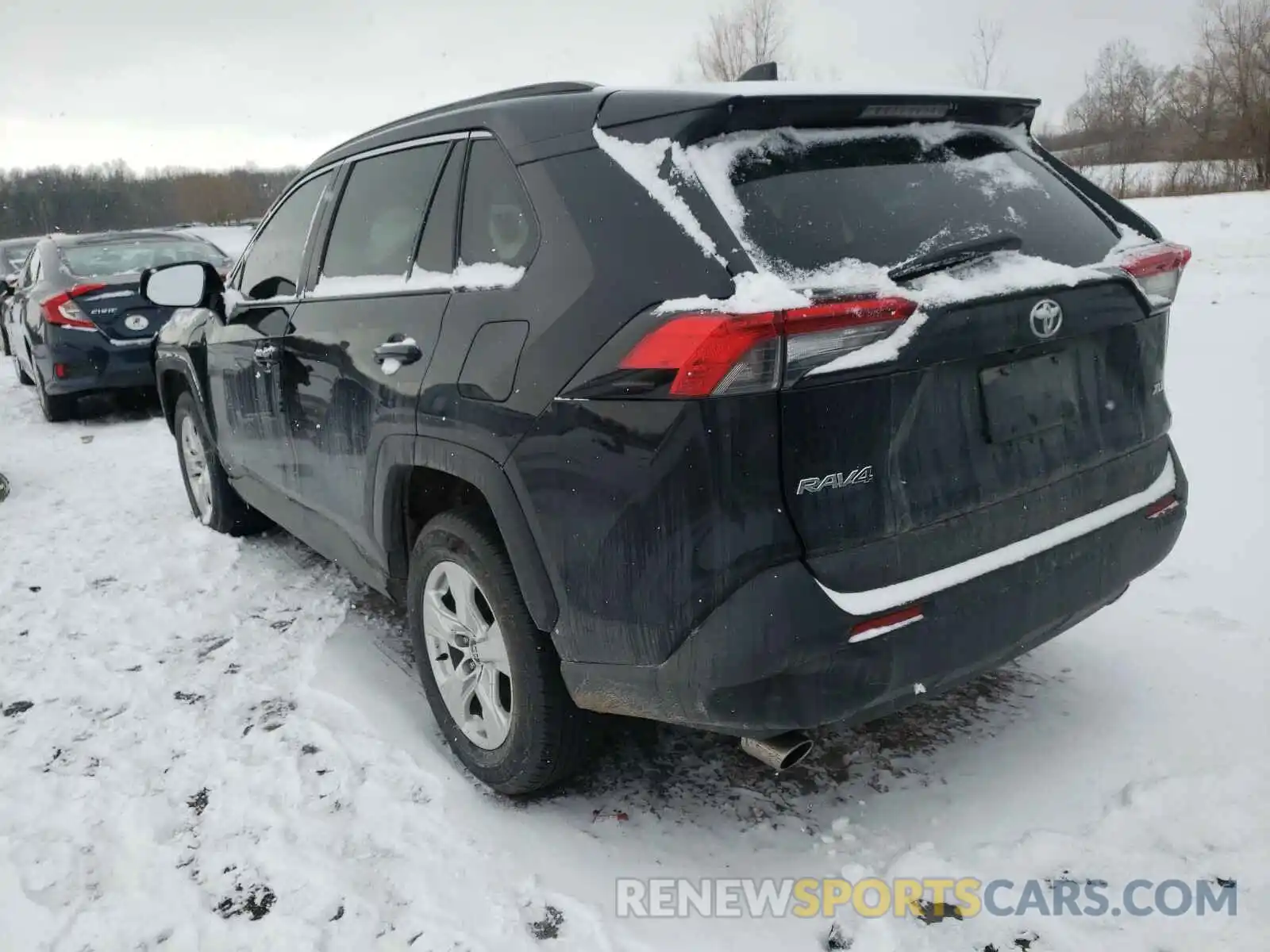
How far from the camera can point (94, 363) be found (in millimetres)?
7875

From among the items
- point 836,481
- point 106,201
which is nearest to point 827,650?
point 836,481

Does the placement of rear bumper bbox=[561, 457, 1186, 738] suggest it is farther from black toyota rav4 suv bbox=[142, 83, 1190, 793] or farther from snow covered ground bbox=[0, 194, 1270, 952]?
snow covered ground bbox=[0, 194, 1270, 952]

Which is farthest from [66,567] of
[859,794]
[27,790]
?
[859,794]

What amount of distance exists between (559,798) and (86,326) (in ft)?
23.7

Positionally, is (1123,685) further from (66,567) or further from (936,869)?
(66,567)

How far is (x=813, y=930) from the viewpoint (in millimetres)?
2088

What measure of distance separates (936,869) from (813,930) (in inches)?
13.8

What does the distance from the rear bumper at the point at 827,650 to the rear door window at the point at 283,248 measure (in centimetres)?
231

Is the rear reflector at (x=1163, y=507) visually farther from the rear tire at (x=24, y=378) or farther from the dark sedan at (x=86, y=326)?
the rear tire at (x=24, y=378)

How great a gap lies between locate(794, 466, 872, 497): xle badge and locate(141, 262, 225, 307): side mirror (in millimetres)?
3396

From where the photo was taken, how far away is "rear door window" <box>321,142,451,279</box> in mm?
2855

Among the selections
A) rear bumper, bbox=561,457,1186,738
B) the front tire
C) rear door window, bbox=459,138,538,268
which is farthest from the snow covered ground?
rear door window, bbox=459,138,538,268

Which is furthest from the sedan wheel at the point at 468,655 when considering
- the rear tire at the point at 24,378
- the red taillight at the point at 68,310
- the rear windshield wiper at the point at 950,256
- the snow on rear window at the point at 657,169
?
the rear tire at the point at 24,378

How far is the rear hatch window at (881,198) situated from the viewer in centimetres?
198
